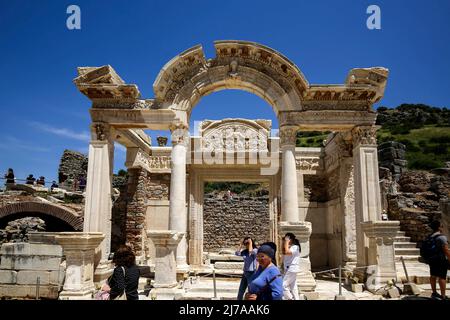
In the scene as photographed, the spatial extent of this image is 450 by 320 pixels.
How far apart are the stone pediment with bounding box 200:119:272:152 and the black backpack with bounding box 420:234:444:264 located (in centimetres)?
842

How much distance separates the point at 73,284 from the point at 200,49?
300 inches

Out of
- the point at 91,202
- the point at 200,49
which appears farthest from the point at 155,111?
the point at 91,202

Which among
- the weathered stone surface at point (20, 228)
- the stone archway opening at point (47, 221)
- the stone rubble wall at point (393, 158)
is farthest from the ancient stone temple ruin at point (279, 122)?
the stone rubble wall at point (393, 158)

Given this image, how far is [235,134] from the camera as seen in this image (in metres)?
15.2

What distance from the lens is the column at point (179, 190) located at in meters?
10.7

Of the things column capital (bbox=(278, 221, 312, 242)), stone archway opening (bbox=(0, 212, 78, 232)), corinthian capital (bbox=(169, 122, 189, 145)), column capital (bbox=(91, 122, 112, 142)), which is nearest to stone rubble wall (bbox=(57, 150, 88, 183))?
stone archway opening (bbox=(0, 212, 78, 232))

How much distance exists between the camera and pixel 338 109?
1140cm

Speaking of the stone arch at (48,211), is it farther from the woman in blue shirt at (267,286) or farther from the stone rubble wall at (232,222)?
the woman in blue shirt at (267,286)

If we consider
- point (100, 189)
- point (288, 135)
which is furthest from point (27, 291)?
point (288, 135)

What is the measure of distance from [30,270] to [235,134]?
9099 millimetres

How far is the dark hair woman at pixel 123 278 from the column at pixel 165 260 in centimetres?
366

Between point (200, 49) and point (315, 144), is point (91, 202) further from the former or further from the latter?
point (315, 144)

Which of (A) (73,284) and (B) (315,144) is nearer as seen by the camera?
(A) (73,284)

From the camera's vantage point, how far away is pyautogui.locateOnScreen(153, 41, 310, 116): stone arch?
37.1 feet
